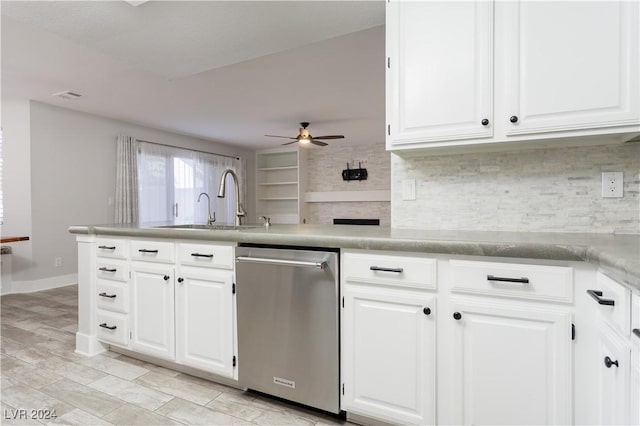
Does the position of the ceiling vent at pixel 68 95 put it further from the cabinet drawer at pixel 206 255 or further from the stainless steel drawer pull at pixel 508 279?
the stainless steel drawer pull at pixel 508 279

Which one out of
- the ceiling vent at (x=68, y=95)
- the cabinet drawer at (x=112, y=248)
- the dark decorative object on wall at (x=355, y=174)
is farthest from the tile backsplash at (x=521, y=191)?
the dark decorative object on wall at (x=355, y=174)

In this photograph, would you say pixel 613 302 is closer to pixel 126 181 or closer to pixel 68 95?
pixel 68 95

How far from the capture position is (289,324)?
167 centimetres

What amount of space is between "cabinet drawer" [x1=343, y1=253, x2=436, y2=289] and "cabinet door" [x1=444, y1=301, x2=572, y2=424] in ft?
0.53

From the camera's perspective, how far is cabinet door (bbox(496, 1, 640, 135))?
1.34 m

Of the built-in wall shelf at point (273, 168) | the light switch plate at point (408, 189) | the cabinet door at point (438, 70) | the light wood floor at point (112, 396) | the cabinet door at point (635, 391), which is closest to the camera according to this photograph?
the cabinet door at point (635, 391)

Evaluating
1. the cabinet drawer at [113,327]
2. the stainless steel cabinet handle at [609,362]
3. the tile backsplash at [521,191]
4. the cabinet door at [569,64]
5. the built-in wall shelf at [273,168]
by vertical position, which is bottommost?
the cabinet drawer at [113,327]

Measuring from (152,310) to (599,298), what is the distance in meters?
Answer: 2.23

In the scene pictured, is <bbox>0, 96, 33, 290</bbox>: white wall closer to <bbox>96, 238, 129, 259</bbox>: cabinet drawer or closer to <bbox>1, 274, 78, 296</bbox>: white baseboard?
<bbox>1, 274, 78, 296</bbox>: white baseboard

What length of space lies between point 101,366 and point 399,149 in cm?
234

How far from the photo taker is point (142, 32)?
2.36 meters

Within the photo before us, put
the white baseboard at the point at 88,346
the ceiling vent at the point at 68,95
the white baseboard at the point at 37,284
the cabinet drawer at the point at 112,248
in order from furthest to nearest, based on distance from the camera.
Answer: the white baseboard at the point at 37,284 → the ceiling vent at the point at 68,95 → the white baseboard at the point at 88,346 → the cabinet drawer at the point at 112,248

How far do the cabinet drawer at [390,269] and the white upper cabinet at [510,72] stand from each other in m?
0.62

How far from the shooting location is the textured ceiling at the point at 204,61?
2145 mm
